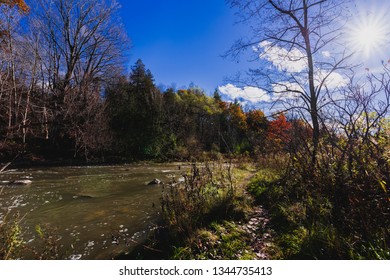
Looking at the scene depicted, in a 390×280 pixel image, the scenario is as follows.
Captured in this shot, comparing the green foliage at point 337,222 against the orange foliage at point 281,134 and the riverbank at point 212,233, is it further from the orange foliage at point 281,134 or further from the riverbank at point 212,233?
→ the orange foliage at point 281,134

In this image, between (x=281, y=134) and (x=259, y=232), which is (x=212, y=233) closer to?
(x=259, y=232)

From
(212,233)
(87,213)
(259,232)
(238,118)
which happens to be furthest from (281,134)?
(238,118)

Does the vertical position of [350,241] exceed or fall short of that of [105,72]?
it falls short

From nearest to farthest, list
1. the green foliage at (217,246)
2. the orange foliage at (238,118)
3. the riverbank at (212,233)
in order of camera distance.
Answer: the green foliage at (217,246)
the riverbank at (212,233)
the orange foliage at (238,118)

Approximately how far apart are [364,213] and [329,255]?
0.77 meters

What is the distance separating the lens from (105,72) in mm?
23984

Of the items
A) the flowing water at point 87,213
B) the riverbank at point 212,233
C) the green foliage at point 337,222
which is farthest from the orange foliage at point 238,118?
the green foliage at point 337,222

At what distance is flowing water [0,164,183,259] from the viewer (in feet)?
14.3

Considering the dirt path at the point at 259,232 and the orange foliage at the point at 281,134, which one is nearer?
the dirt path at the point at 259,232

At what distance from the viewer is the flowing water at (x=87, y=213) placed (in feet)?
14.3

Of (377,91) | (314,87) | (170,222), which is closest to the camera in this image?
(377,91)

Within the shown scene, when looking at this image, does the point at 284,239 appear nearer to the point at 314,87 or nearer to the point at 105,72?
the point at 314,87

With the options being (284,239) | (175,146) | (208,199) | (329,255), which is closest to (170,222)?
(208,199)

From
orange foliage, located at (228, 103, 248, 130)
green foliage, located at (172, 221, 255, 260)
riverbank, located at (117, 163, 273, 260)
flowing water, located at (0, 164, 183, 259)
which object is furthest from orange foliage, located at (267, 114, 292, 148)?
orange foliage, located at (228, 103, 248, 130)
